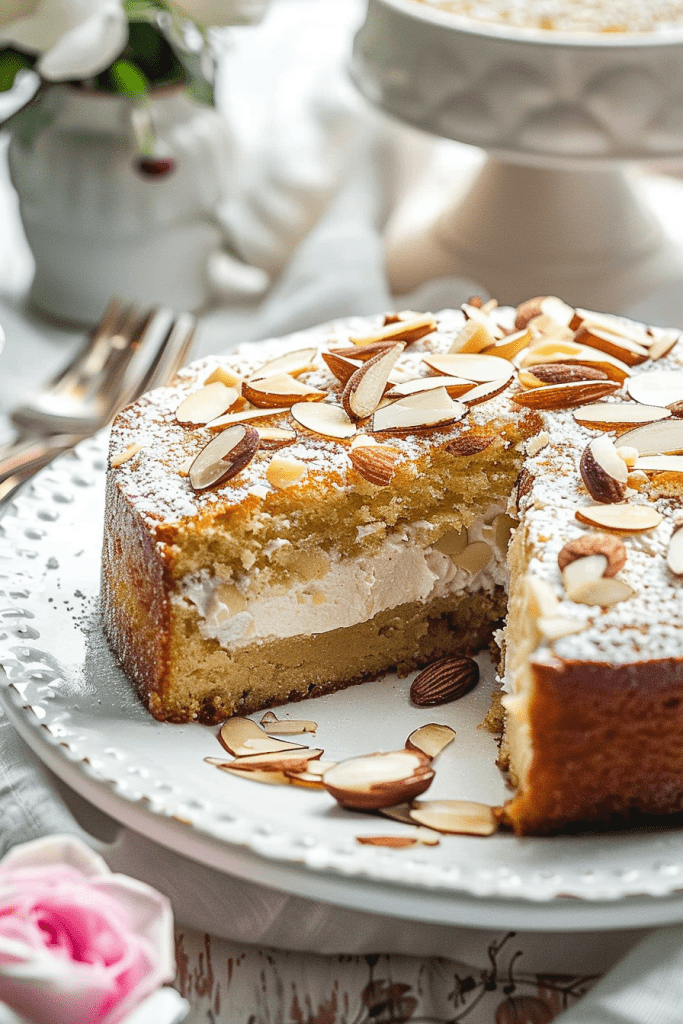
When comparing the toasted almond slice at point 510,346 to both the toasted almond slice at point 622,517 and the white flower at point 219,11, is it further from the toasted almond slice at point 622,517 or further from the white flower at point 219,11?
the white flower at point 219,11

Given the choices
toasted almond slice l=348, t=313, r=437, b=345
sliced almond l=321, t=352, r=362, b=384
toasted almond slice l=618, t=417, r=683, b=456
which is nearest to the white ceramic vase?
toasted almond slice l=348, t=313, r=437, b=345

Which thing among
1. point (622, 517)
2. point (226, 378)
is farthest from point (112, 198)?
point (622, 517)

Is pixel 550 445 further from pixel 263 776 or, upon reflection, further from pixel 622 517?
pixel 263 776

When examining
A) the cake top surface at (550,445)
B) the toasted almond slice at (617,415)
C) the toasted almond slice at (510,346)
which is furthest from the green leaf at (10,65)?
the toasted almond slice at (617,415)

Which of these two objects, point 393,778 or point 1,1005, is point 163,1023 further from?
point 393,778

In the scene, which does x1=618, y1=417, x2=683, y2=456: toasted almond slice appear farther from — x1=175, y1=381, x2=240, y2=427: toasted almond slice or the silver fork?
the silver fork

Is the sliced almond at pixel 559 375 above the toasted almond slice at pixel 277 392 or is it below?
below

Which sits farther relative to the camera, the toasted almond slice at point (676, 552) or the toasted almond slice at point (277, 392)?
the toasted almond slice at point (277, 392)
